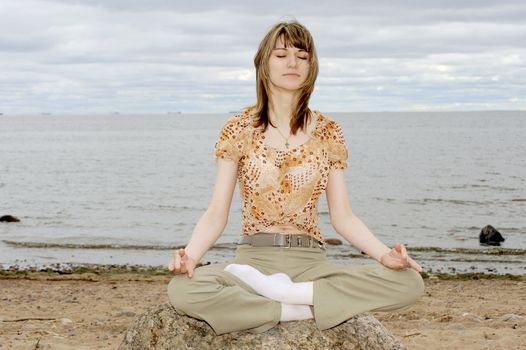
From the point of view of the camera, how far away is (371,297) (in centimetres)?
505

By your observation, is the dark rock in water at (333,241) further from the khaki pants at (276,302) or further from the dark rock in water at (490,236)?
the khaki pants at (276,302)

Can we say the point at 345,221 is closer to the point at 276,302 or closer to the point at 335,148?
the point at 335,148

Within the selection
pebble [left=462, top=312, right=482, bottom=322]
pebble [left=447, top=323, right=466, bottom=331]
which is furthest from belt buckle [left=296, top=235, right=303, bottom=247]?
pebble [left=462, top=312, right=482, bottom=322]

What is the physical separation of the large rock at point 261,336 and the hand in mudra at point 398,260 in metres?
0.48

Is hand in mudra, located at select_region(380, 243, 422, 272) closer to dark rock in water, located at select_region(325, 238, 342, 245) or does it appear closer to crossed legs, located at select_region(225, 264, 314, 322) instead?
crossed legs, located at select_region(225, 264, 314, 322)

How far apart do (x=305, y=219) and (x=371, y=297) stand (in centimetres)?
70

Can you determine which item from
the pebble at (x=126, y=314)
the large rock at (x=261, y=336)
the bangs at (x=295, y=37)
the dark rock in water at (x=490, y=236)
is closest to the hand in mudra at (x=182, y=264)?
the large rock at (x=261, y=336)

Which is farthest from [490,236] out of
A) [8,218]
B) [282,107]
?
[282,107]

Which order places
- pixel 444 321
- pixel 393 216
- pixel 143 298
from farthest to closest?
pixel 393 216, pixel 143 298, pixel 444 321

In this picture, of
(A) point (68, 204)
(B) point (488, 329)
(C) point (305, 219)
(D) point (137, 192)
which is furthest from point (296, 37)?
(D) point (137, 192)

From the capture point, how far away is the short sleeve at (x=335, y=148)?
557cm

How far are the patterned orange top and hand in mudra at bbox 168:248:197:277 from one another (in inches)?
25.5

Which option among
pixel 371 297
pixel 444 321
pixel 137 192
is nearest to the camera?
pixel 371 297

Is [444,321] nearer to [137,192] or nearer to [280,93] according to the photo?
[280,93]
